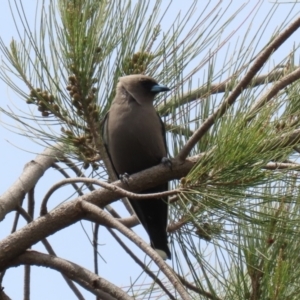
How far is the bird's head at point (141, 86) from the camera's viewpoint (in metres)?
2.87

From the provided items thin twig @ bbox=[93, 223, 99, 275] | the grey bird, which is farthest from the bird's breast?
thin twig @ bbox=[93, 223, 99, 275]

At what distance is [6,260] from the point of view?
228 cm

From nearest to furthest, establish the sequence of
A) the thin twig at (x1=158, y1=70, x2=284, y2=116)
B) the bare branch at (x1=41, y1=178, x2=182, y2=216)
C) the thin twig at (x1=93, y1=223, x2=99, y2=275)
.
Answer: the bare branch at (x1=41, y1=178, x2=182, y2=216) < the thin twig at (x1=158, y1=70, x2=284, y2=116) < the thin twig at (x1=93, y1=223, x2=99, y2=275)

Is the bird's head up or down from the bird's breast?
up

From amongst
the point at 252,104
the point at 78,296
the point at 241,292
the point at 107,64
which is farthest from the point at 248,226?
the point at 107,64

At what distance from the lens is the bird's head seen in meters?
2.87

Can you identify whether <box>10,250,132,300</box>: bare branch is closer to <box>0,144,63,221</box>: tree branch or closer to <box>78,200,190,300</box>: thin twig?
<box>78,200,190,300</box>: thin twig

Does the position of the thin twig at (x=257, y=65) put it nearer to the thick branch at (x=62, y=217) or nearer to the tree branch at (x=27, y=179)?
the thick branch at (x=62, y=217)

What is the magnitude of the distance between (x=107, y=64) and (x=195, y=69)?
12.1 inches

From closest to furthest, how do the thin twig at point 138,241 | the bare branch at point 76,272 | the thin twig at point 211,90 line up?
the thin twig at point 138,241
the bare branch at point 76,272
the thin twig at point 211,90

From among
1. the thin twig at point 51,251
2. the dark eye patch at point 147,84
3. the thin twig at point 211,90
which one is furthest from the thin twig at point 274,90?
the dark eye patch at point 147,84

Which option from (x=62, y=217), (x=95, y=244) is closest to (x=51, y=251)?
(x=95, y=244)

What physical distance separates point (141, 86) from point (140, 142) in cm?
29

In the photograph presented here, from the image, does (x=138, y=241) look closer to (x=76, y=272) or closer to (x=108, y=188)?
(x=108, y=188)
